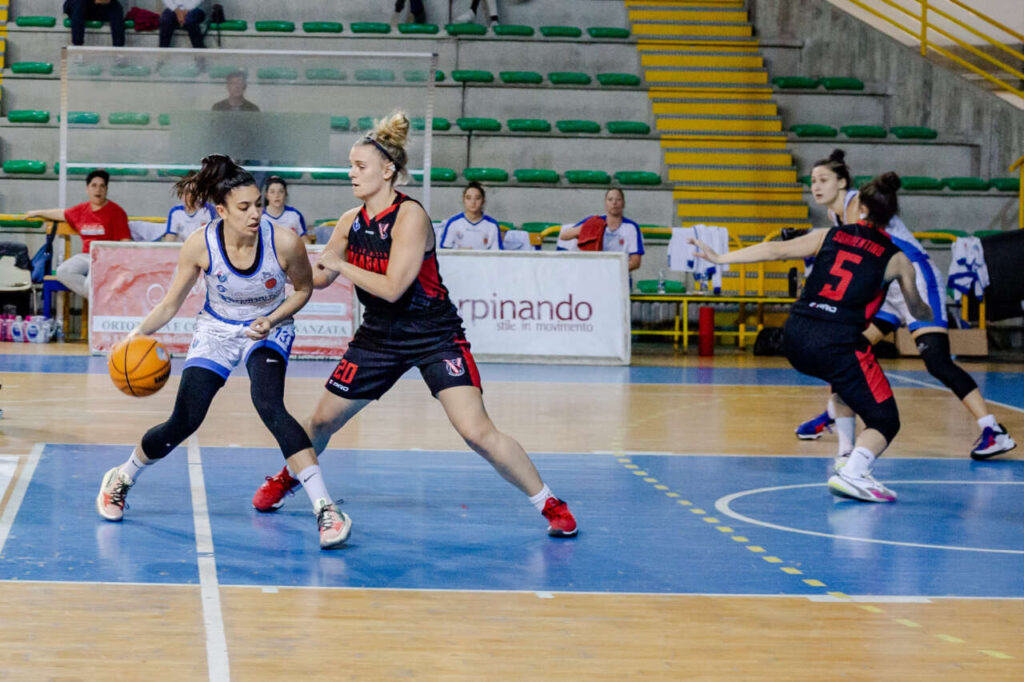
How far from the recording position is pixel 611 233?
14516 mm

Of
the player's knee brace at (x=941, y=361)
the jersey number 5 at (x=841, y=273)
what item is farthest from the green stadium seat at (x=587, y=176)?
the jersey number 5 at (x=841, y=273)

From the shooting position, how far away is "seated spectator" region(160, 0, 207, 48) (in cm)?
1797

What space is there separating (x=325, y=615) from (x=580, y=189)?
1389cm

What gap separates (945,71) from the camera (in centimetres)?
1869

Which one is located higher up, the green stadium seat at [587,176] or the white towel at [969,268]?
the green stadium seat at [587,176]

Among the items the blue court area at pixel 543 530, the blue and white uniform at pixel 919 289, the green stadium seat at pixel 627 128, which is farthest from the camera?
the green stadium seat at pixel 627 128

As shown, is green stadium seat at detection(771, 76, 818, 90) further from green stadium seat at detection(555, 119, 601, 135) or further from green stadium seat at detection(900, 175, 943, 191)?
green stadium seat at detection(555, 119, 601, 135)

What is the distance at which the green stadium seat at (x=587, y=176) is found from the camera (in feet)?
57.2

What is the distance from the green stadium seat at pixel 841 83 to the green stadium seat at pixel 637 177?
134 inches

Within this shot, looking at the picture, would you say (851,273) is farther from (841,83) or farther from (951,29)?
(951,29)

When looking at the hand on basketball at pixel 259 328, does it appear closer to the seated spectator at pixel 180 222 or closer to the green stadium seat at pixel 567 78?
the seated spectator at pixel 180 222

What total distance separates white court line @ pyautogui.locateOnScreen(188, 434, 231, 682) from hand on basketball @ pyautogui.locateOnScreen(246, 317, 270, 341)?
0.83m

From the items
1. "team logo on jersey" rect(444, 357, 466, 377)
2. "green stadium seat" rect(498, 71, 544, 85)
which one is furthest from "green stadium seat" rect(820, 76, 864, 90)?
"team logo on jersey" rect(444, 357, 466, 377)

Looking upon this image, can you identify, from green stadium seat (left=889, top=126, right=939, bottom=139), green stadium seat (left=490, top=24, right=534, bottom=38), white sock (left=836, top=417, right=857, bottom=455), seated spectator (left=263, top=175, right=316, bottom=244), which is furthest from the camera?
green stadium seat (left=490, top=24, right=534, bottom=38)
